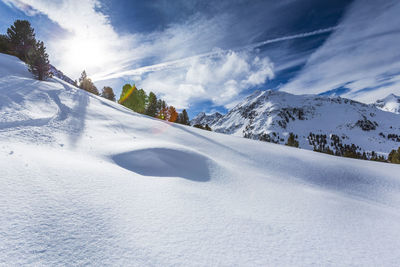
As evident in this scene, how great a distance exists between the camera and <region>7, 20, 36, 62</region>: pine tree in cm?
2512

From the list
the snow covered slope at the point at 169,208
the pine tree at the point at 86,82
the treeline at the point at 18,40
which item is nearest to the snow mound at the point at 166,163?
the snow covered slope at the point at 169,208

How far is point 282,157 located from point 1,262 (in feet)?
29.9

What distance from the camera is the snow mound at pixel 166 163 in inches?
205

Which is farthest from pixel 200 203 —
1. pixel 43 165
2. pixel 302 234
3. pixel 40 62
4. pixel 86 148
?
pixel 40 62

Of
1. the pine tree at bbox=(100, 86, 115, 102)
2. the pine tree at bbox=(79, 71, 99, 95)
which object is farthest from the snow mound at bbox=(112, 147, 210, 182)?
the pine tree at bbox=(100, 86, 115, 102)

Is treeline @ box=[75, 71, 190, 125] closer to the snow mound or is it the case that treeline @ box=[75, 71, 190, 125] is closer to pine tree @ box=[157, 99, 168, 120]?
pine tree @ box=[157, 99, 168, 120]

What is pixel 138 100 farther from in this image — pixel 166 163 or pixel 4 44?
pixel 166 163

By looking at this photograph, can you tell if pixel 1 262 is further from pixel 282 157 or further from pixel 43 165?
pixel 282 157

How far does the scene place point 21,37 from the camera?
2564 cm

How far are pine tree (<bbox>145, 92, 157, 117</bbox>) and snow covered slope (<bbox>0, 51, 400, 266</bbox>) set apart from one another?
3445 centimetres

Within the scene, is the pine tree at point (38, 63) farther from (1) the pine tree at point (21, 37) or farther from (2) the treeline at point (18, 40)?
(1) the pine tree at point (21, 37)

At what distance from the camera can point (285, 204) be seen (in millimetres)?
4254

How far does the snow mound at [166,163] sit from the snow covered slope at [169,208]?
4cm

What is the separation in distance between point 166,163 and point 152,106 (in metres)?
38.0
